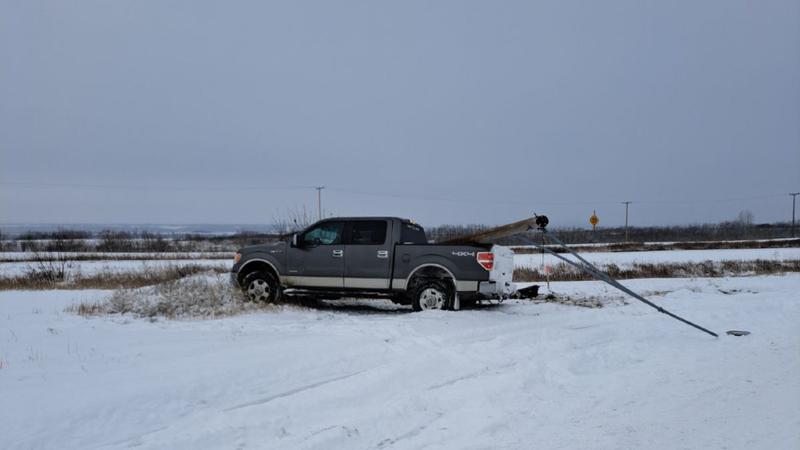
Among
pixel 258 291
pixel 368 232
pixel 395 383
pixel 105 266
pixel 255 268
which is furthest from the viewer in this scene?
pixel 105 266

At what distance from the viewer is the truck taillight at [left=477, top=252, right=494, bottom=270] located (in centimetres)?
1094

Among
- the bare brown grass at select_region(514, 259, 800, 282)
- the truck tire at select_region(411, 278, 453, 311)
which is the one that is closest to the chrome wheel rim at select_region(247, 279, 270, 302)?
the truck tire at select_region(411, 278, 453, 311)

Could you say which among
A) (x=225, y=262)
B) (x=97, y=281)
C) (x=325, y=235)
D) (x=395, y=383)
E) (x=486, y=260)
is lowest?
(x=395, y=383)

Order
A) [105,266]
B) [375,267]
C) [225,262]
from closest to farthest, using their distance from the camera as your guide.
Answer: [375,267] < [105,266] < [225,262]

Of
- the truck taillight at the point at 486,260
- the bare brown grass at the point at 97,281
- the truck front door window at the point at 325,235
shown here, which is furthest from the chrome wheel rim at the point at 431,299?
the bare brown grass at the point at 97,281

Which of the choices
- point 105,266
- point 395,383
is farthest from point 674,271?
point 105,266

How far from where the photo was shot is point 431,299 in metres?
11.2

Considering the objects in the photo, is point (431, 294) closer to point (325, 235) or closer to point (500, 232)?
point (500, 232)

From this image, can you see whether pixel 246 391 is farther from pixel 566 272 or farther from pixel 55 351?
pixel 566 272

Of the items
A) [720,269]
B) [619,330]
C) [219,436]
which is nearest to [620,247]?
[720,269]

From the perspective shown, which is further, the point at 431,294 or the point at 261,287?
the point at 261,287

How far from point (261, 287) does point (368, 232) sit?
260 cm

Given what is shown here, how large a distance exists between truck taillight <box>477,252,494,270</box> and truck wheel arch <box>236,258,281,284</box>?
433 cm

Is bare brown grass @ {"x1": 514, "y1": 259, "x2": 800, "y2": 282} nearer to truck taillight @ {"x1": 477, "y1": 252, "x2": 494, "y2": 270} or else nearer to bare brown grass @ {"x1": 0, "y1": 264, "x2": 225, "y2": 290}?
truck taillight @ {"x1": 477, "y1": 252, "x2": 494, "y2": 270}
